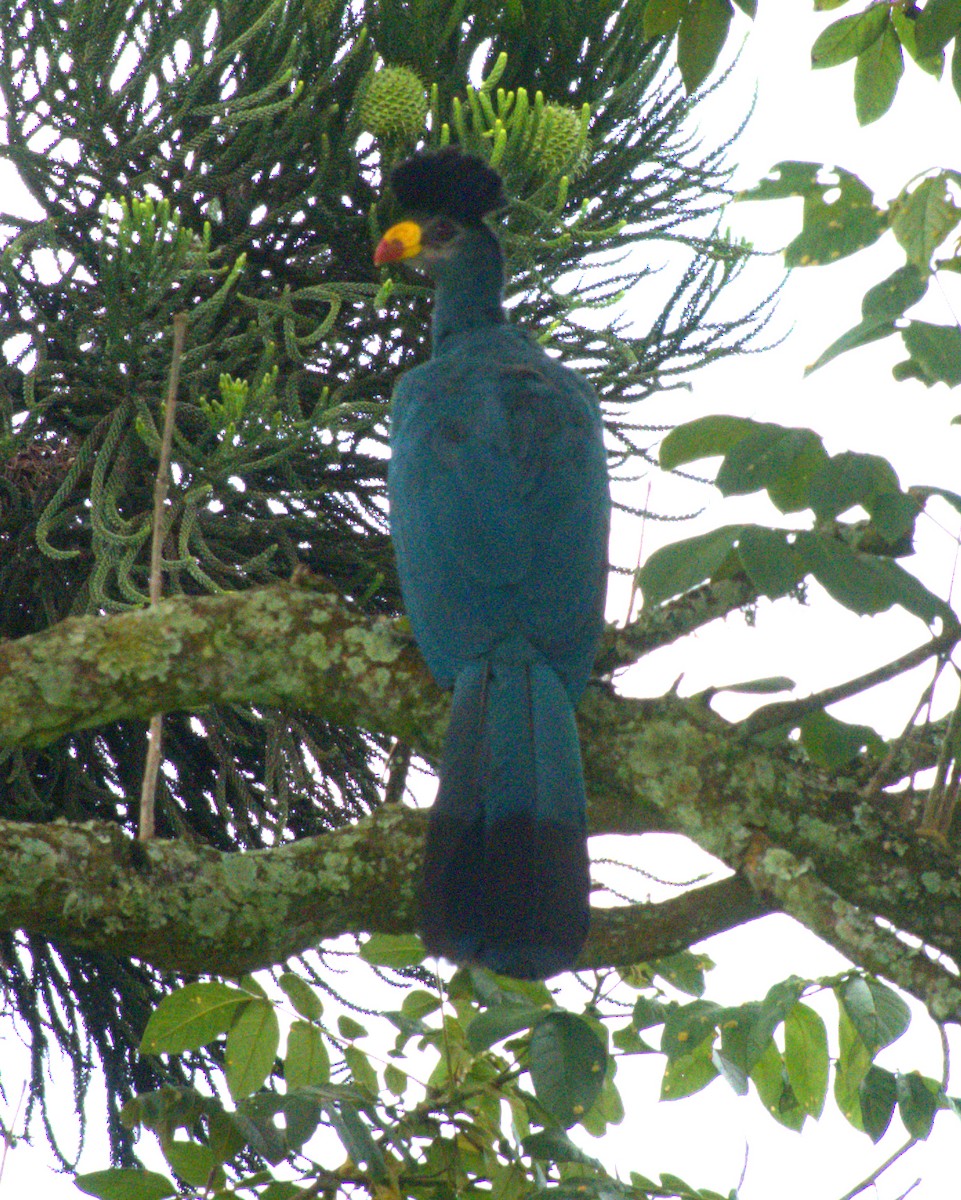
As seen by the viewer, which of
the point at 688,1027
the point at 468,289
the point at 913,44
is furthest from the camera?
the point at 468,289

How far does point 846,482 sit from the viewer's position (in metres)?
1.35

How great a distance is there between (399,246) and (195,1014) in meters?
1.82

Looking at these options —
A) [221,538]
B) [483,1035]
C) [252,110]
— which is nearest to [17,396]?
[221,538]

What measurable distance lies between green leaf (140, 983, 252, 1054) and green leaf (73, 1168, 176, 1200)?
16cm

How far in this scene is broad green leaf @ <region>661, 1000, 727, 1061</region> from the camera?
1411 millimetres

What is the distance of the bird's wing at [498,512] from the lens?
1961 mm

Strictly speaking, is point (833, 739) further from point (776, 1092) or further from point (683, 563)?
point (776, 1092)

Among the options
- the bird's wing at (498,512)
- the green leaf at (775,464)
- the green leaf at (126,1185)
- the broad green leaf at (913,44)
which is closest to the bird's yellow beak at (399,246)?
the bird's wing at (498,512)

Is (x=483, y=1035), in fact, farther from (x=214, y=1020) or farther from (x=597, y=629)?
(x=597, y=629)

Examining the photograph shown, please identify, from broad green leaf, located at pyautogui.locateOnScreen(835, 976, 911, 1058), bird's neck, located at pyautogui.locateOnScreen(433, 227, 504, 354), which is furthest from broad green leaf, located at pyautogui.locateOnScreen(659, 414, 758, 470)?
bird's neck, located at pyautogui.locateOnScreen(433, 227, 504, 354)

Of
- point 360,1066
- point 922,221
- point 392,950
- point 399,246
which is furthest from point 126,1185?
point 399,246

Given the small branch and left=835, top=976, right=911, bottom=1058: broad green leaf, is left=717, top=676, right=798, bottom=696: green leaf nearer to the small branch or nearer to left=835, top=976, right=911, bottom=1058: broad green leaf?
the small branch

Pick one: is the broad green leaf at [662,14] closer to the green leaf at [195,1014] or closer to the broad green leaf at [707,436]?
the broad green leaf at [707,436]

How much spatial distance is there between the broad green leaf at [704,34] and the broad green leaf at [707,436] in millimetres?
435
